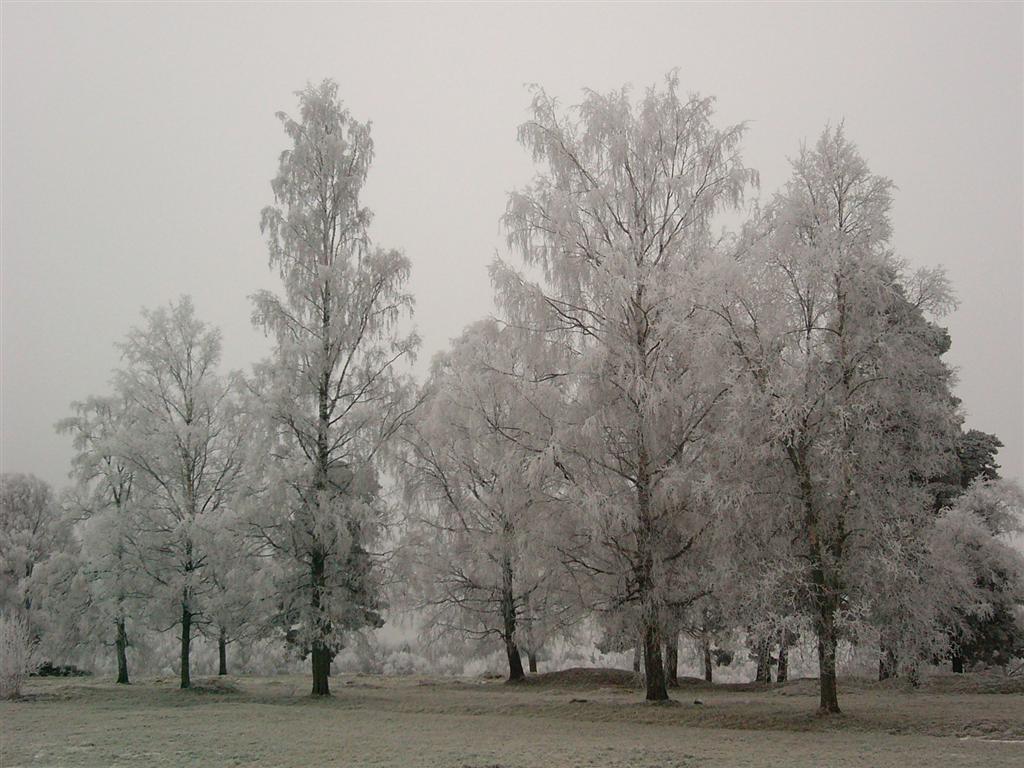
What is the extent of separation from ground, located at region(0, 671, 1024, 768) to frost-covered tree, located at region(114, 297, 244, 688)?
3.11 m

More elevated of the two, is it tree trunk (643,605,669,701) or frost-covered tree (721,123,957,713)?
frost-covered tree (721,123,957,713)

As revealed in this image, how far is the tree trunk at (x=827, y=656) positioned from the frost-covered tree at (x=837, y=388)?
0.02m

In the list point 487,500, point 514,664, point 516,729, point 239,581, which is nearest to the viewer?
point 516,729

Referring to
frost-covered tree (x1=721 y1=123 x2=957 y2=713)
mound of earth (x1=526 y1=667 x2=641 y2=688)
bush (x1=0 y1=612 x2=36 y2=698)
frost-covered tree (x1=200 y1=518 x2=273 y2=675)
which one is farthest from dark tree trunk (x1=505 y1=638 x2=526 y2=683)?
bush (x1=0 y1=612 x2=36 y2=698)

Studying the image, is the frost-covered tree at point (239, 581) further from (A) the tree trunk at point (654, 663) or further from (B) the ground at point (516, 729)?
(A) the tree trunk at point (654, 663)

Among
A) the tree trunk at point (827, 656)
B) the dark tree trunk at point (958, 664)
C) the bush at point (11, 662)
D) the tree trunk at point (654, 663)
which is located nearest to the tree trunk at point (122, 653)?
the bush at point (11, 662)

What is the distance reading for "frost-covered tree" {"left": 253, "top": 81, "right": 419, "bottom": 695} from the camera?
808 inches

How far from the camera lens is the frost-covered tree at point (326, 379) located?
67.3 ft

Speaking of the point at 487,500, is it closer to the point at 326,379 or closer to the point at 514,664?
the point at 514,664

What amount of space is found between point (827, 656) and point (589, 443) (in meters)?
6.12

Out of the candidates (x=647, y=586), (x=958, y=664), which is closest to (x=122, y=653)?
(x=647, y=586)

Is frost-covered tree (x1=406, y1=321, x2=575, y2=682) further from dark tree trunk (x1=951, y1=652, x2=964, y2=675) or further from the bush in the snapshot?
dark tree trunk (x1=951, y1=652, x2=964, y2=675)

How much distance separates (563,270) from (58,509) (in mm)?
25925

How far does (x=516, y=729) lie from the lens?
14.3 meters
